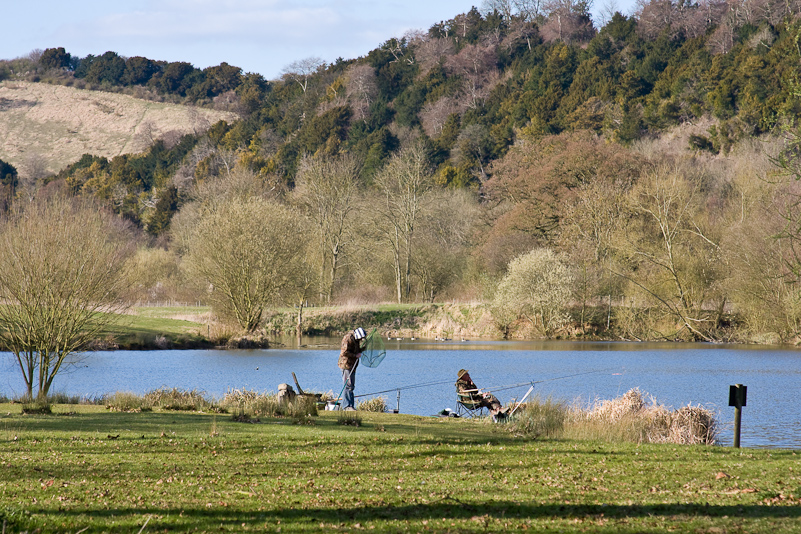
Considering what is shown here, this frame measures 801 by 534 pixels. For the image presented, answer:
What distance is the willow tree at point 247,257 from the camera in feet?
134

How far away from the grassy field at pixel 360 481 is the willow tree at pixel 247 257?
2771 cm

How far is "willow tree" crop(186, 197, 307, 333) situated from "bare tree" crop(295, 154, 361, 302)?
47.3 feet

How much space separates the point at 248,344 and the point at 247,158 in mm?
63158

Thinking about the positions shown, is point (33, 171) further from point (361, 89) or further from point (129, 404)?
point (129, 404)

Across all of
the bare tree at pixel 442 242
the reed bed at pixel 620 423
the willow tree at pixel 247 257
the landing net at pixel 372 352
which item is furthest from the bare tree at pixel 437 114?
the reed bed at pixel 620 423

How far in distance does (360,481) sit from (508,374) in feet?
64.5

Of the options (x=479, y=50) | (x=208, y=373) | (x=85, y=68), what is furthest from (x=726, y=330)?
(x=85, y=68)

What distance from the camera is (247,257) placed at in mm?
40969

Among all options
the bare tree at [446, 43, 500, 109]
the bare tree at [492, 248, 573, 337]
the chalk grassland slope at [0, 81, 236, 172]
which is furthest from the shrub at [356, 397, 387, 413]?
the chalk grassland slope at [0, 81, 236, 172]

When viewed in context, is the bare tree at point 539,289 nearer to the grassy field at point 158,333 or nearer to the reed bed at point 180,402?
the grassy field at point 158,333

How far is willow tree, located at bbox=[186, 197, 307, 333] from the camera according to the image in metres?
40.8

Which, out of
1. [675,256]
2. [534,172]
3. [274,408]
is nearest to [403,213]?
[534,172]

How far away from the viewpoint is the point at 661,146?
2527 inches

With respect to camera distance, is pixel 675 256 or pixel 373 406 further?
pixel 675 256
